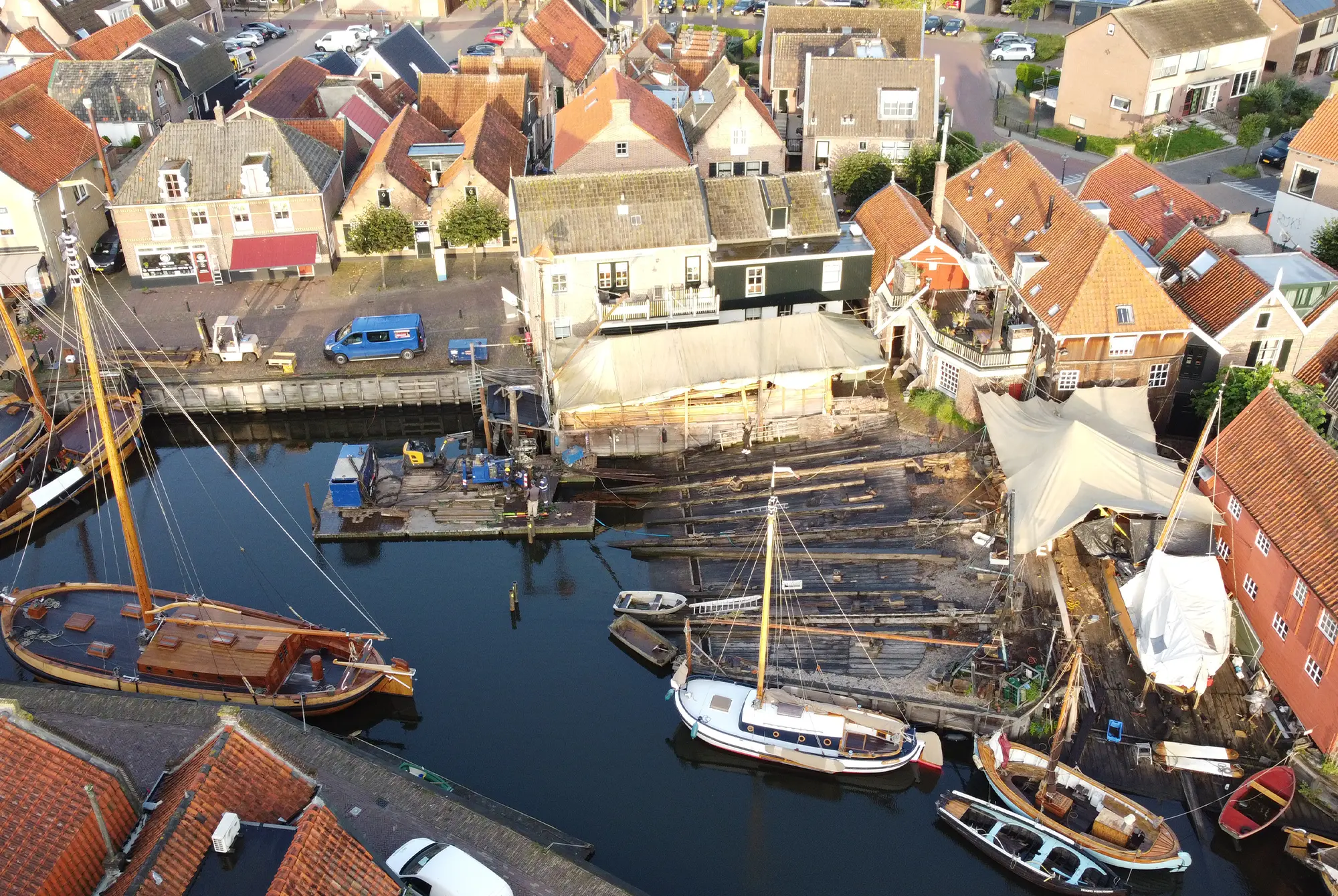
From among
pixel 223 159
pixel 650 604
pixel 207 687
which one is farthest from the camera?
pixel 223 159

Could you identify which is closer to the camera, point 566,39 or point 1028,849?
point 1028,849

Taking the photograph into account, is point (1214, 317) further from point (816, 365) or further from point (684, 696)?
point (684, 696)

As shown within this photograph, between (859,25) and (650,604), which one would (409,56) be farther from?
(650,604)

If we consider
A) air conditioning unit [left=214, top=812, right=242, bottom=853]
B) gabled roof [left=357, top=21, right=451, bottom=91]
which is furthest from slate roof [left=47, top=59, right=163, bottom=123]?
air conditioning unit [left=214, top=812, right=242, bottom=853]

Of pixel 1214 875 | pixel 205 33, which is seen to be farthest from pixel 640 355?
pixel 205 33

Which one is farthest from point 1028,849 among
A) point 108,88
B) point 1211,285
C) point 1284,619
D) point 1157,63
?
point 108,88

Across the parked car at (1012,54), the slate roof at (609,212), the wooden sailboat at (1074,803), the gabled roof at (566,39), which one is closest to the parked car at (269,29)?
the gabled roof at (566,39)

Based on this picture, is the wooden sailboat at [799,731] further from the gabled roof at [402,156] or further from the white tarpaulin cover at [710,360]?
the gabled roof at [402,156]
